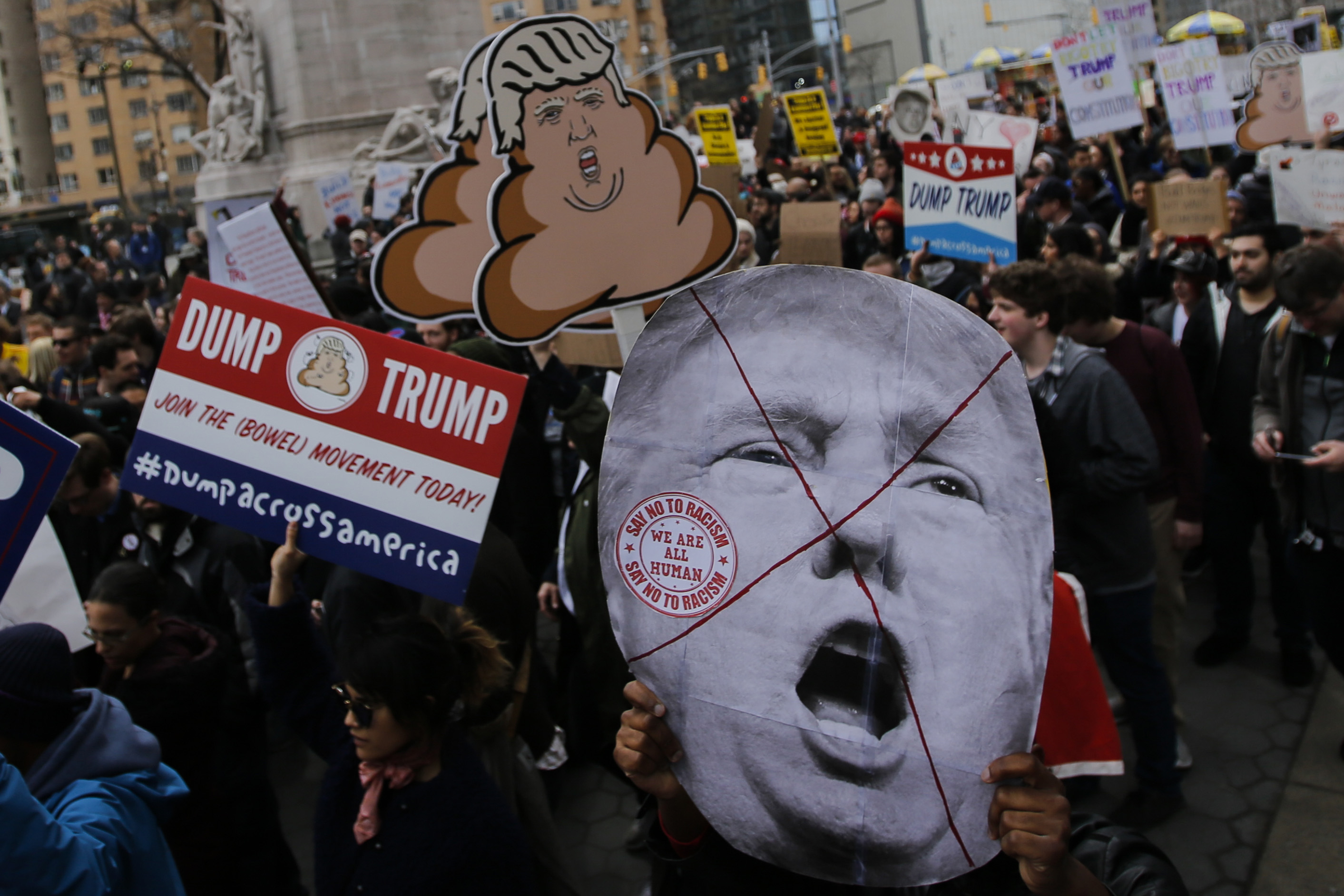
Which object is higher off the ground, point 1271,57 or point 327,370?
point 1271,57

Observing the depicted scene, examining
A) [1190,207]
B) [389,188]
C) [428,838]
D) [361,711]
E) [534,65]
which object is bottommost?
[428,838]

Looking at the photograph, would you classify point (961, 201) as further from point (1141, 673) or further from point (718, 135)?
point (718, 135)

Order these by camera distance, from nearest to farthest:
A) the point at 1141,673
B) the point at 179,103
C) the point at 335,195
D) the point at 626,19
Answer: the point at 1141,673
the point at 335,195
the point at 626,19
the point at 179,103

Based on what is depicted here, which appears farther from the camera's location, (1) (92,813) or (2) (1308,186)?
(2) (1308,186)

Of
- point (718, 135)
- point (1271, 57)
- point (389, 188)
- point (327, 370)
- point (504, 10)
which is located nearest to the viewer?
point (327, 370)

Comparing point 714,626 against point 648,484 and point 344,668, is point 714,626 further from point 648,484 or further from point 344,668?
point 344,668

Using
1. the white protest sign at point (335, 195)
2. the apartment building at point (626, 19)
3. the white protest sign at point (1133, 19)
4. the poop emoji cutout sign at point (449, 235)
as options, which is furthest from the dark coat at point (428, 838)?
the apartment building at point (626, 19)

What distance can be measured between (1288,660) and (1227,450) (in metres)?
0.92

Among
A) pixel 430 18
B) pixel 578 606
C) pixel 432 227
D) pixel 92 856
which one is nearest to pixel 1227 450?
pixel 578 606

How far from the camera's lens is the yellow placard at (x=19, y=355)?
7.08 meters

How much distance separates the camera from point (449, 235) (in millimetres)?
2965

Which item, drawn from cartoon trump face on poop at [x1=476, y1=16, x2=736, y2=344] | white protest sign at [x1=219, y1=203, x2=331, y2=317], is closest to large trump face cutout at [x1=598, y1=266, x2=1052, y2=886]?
cartoon trump face on poop at [x1=476, y1=16, x2=736, y2=344]

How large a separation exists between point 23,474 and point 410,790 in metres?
0.98

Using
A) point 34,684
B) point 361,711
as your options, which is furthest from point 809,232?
Result: point 34,684
